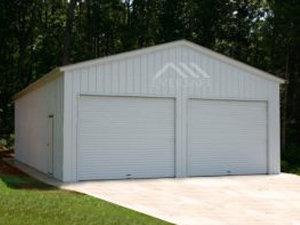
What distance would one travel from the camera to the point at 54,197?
12.2m

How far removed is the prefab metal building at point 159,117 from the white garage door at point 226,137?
32mm

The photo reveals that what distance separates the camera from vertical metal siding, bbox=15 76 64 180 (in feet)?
56.5

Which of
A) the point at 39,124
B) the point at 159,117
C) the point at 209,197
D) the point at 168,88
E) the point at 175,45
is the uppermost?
the point at 175,45

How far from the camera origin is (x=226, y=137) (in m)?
19.0

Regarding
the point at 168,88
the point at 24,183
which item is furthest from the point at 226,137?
the point at 24,183

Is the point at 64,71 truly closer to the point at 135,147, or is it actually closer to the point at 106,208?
the point at 135,147

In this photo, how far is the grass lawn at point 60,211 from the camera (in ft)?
30.5

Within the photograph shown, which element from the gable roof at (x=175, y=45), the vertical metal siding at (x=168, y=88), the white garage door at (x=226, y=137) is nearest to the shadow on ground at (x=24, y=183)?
the vertical metal siding at (x=168, y=88)

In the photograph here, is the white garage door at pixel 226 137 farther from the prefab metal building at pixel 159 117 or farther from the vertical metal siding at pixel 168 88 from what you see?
the vertical metal siding at pixel 168 88

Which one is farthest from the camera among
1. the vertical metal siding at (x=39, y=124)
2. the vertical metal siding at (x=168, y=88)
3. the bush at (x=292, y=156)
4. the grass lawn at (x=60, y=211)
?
the bush at (x=292, y=156)

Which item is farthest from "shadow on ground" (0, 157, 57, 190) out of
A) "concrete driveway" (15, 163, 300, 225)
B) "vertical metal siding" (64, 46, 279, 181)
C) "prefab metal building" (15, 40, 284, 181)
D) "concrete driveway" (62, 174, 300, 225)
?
"vertical metal siding" (64, 46, 279, 181)

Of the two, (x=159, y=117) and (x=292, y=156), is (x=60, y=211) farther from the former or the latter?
(x=292, y=156)

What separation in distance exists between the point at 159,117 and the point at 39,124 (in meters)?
5.16

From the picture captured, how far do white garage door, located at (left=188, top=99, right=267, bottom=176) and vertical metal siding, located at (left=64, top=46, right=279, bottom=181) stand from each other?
0.91 feet
